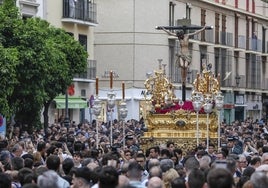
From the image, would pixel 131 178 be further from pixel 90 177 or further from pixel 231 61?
pixel 231 61

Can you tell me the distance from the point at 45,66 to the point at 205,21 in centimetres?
3120

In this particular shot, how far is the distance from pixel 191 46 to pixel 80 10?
1107cm

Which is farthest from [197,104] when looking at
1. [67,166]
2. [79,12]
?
[79,12]

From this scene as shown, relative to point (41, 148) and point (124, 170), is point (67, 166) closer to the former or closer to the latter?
point (124, 170)

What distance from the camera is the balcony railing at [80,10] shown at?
162 feet

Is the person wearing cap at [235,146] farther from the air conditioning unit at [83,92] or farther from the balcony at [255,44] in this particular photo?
the balcony at [255,44]

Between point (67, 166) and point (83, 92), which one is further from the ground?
point (83, 92)

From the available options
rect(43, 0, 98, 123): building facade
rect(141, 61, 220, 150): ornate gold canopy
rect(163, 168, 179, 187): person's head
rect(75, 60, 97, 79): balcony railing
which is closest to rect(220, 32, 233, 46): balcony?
rect(43, 0, 98, 123): building facade

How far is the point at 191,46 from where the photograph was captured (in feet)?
197

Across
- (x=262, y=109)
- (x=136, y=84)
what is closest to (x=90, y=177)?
(x=136, y=84)

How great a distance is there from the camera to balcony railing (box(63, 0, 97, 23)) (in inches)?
1945

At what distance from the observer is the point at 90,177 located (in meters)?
13.1

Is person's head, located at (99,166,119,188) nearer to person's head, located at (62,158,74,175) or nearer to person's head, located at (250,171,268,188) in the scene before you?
person's head, located at (250,171,268,188)

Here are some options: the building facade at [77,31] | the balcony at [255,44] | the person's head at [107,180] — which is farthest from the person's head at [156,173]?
the balcony at [255,44]
